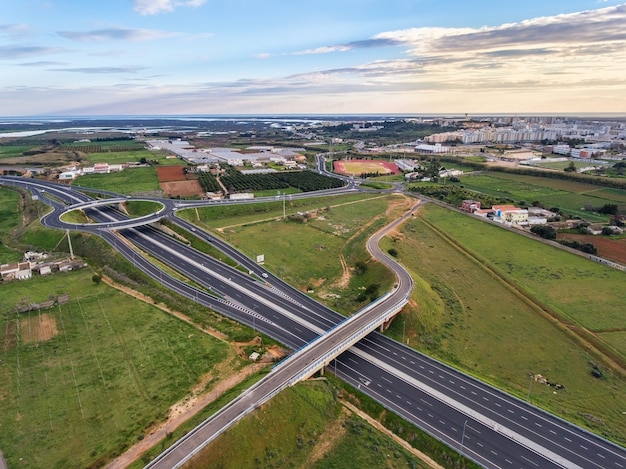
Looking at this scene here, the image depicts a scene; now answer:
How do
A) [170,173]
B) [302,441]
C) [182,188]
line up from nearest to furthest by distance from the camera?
[302,441]
[182,188]
[170,173]

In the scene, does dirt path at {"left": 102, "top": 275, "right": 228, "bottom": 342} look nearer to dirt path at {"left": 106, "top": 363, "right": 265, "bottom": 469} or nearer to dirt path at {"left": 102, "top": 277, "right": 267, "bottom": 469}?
dirt path at {"left": 102, "top": 277, "right": 267, "bottom": 469}

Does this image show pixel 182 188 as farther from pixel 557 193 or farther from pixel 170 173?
pixel 557 193

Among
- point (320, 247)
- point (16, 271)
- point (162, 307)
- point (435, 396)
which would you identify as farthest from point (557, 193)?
point (16, 271)

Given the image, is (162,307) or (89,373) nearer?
(89,373)

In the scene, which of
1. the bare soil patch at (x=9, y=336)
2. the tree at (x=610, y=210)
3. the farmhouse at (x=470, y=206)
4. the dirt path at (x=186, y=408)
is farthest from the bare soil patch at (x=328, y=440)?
the tree at (x=610, y=210)

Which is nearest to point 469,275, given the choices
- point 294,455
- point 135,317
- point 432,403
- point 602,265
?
point 602,265

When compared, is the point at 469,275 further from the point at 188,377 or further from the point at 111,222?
the point at 111,222
